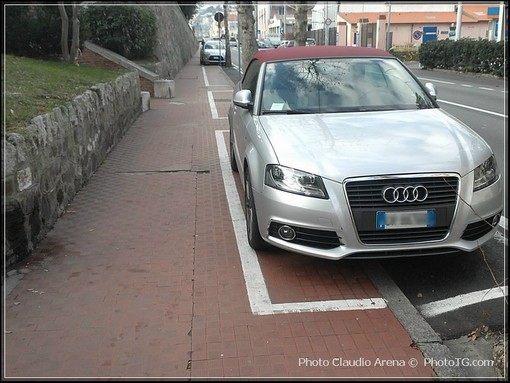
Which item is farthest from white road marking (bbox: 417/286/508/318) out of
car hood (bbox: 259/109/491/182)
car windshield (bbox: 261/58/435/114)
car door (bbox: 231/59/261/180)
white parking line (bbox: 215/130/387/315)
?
car door (bbox: 231/59/261/180)

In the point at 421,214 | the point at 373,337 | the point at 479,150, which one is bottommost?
the point at 373,337

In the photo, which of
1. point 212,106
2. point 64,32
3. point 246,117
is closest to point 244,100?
point 246,117

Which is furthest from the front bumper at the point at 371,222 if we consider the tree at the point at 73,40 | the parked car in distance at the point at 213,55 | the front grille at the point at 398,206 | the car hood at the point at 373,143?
the parked car in distance at the point at 213,55

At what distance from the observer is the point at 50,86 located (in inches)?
288

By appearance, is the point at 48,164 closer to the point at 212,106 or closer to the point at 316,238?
the point at 316,238

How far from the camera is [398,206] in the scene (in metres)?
3.70

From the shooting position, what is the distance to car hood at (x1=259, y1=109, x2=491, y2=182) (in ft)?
12.4

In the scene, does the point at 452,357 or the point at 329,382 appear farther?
the point at 452,357

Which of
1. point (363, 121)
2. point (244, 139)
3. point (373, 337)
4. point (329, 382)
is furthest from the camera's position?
point (244, 139)

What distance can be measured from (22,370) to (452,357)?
255 centimetres

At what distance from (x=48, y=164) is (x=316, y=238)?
2912 millimetres

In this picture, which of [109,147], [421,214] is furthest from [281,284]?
[109,147]

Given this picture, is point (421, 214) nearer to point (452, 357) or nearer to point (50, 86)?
point (452, 357)

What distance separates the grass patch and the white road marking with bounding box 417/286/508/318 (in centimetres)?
367
